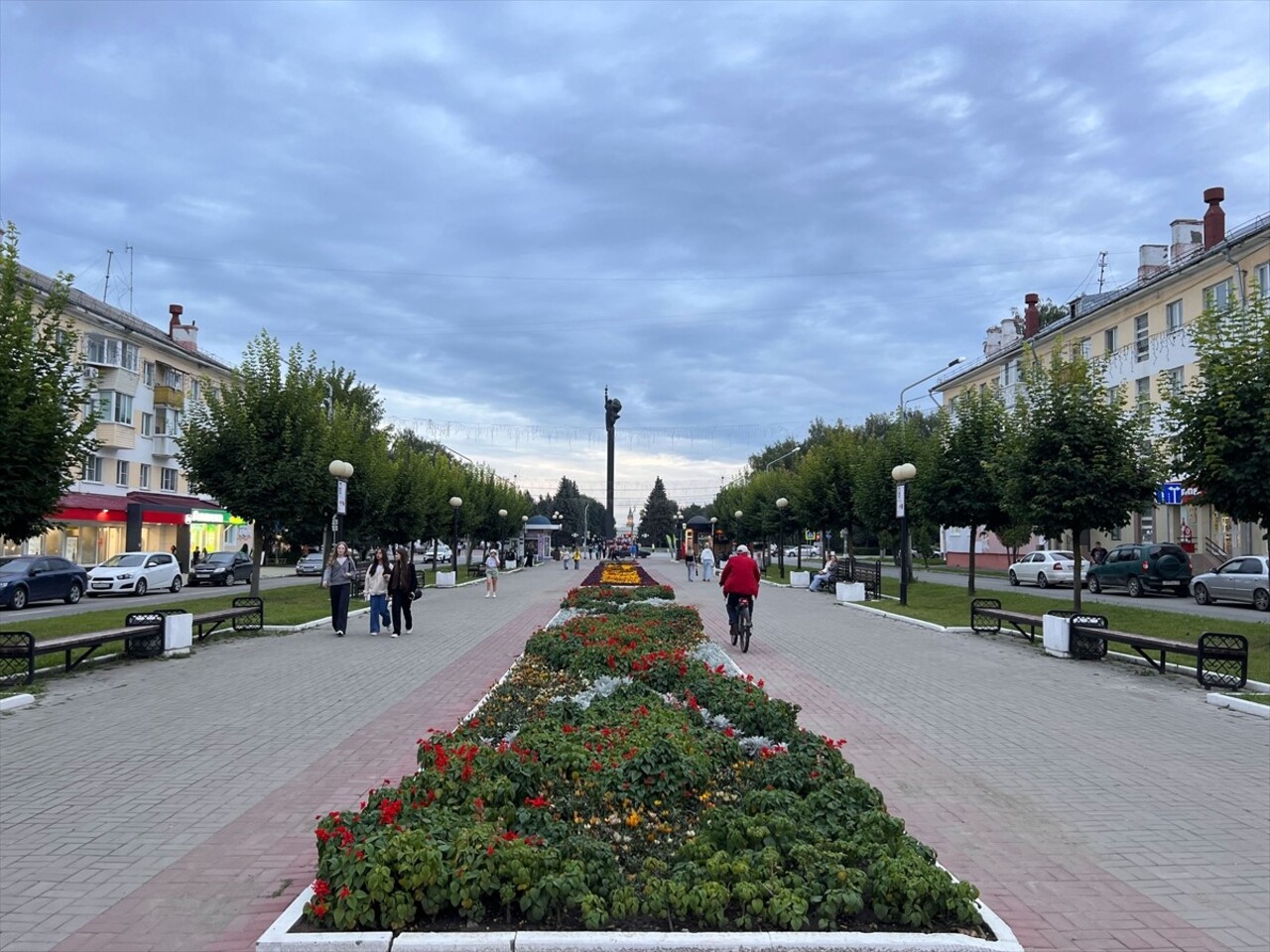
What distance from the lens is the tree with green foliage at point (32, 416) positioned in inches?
501

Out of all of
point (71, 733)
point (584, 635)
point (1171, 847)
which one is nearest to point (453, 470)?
point (584, 635)

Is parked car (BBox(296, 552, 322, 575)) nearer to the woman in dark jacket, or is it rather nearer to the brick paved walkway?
the woman in dark jacket

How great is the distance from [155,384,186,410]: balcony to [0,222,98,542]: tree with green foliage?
39278 mm

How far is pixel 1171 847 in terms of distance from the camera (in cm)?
568

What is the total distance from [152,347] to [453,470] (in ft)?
54.4

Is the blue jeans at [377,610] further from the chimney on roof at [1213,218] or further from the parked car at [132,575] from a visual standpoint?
the chimney on roof at [1213,218]

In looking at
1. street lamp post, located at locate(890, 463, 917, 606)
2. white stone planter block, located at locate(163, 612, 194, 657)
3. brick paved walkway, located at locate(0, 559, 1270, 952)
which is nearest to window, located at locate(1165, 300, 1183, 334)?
street lamp post, located at locate(890, 463, 917, 606)

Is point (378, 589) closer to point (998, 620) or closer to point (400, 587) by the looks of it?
point (400, 587)

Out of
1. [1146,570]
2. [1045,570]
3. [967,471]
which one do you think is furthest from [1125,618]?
[1045,570]

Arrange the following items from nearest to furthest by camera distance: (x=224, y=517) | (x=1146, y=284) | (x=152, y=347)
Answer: (x=1146, y=284) < (x=152, y=347) < (x=224, y=517)

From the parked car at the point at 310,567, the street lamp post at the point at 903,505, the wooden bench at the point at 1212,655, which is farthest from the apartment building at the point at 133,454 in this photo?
the wooden bench at the point at 1212,655

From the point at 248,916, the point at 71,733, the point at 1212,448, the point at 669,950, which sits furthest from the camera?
the point at 1212,448

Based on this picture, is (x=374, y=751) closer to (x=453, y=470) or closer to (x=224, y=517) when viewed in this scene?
(x=453, y=470)

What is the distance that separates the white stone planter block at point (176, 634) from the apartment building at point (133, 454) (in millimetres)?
27506
